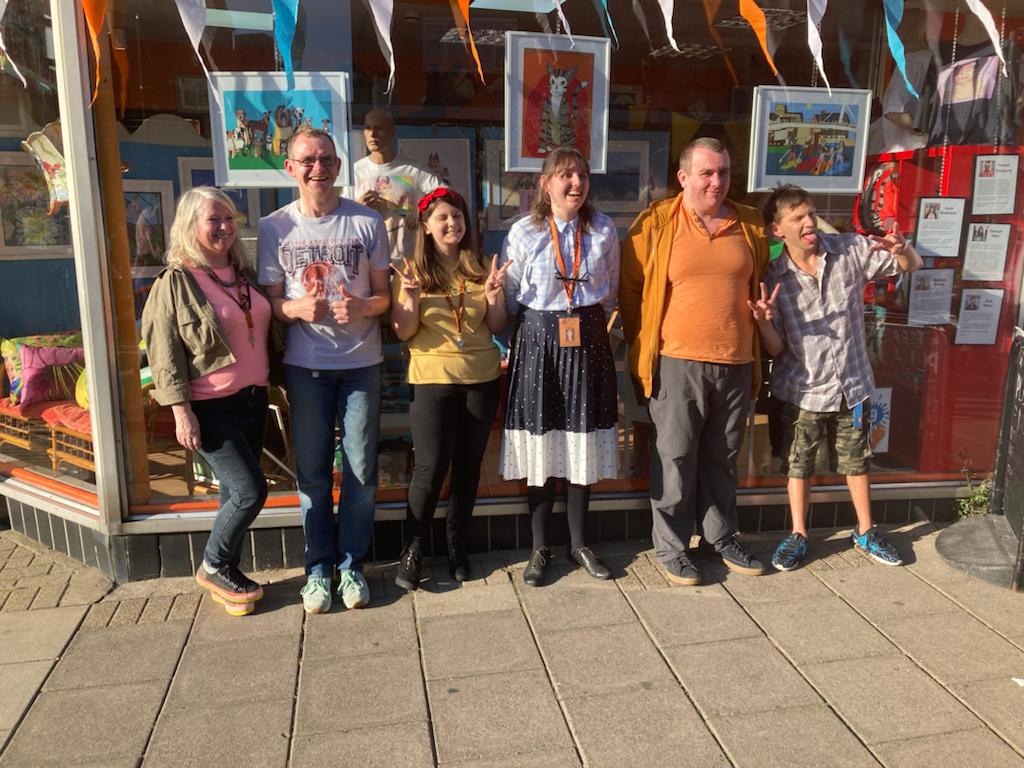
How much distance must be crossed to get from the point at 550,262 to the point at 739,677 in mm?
1795

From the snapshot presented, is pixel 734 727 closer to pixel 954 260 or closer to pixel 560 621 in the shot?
pixel 560 621

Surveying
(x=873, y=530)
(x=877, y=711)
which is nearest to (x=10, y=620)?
(x=877, y=711)

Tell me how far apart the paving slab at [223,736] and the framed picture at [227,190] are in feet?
6.49

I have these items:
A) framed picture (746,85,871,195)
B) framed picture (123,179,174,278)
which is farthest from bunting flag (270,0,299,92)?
framed picture (746,85,871,195)

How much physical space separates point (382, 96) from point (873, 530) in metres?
3.22

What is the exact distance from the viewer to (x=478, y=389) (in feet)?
11.5

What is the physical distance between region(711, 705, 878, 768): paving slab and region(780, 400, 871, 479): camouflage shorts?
145 centimetres

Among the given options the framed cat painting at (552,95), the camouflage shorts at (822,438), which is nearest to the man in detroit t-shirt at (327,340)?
the framed cat painting at (552,95)

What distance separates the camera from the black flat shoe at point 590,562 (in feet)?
12.1

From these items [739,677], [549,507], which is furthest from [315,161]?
[739,677]

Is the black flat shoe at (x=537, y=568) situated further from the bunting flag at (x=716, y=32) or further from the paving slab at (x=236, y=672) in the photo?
the bunting flag at (x=716, y=32)

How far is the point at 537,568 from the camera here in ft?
12.0

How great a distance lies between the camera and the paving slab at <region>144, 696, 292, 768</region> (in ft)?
8.20

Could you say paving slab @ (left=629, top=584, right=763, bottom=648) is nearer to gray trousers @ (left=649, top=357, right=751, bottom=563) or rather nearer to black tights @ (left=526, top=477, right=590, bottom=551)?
gray trousers @ (left=649, top=357, right=751, bottom=563)
